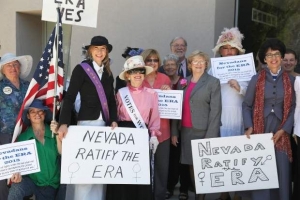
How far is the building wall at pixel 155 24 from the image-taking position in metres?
7.38

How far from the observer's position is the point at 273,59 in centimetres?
479

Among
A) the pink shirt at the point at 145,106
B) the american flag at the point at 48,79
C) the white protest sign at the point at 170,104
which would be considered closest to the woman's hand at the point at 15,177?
the american flag at the point at 48,79

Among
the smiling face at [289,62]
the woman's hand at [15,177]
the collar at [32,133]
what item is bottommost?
the woman's hand at [15,177]

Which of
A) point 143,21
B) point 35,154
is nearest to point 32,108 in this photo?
point 35,154

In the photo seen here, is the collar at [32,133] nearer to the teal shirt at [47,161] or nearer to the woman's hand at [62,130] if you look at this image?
the teal shirt at [47,161]

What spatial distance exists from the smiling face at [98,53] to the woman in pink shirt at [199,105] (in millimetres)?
1035

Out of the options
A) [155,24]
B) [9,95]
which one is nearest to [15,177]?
[9,95]

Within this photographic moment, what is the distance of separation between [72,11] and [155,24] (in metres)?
2.86

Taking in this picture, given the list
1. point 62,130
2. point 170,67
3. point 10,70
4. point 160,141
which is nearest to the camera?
point 62,130

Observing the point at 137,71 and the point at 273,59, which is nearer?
the point at 273,59

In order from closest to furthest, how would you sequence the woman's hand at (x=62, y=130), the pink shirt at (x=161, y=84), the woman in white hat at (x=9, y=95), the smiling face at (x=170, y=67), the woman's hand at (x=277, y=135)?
the woman's hand at (x=62, y=130), the woman's hand at (x=277, y=135), the woman in white hat at (x=9, y=95), the pink shirt at (x=161, y=84), the smiling face at (x=170, y=67)

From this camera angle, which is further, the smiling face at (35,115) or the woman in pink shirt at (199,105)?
the woman in pink shirt at (199,105)

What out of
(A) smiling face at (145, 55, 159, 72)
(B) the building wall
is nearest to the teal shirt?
(A) smiling face at (145, 55, 159, 72)

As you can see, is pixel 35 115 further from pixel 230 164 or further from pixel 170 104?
pixel 230 164
